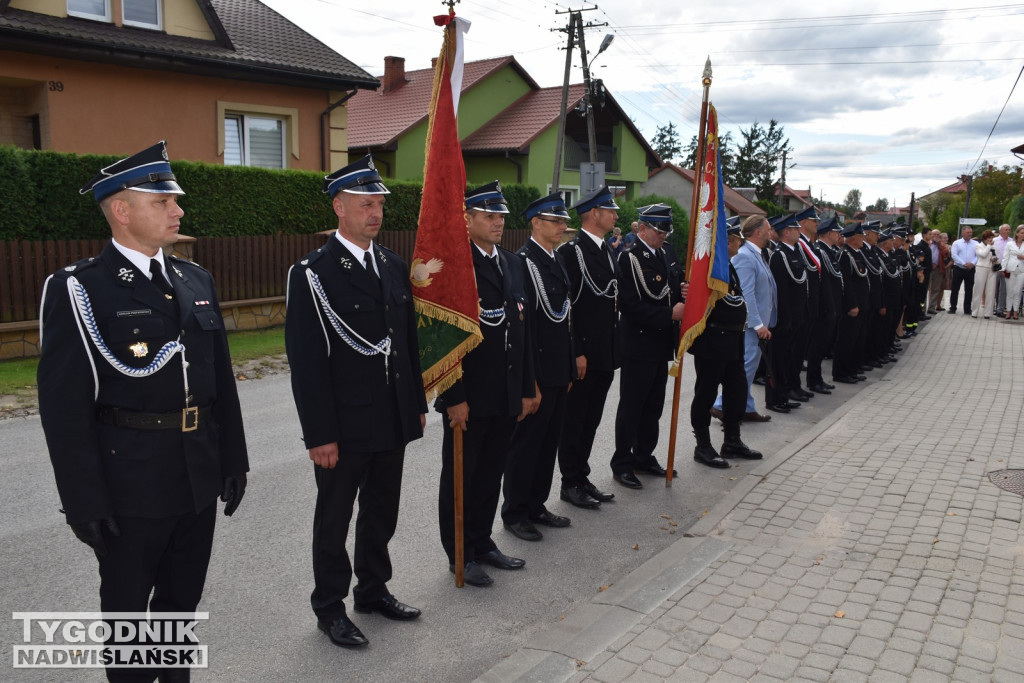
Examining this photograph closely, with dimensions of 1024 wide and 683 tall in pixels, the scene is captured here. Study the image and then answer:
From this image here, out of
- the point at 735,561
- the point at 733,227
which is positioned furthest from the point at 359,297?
the point at 733,227

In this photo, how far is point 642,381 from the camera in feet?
20.8

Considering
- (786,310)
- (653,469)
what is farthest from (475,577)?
(786,310)

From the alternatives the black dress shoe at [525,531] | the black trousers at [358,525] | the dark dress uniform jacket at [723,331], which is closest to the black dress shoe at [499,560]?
the black dress shoe at [525,531]

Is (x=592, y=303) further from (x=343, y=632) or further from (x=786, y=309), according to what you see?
(x=786, y=309)

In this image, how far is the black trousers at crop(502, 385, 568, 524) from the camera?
17.1 ft

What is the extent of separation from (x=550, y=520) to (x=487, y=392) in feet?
4.31

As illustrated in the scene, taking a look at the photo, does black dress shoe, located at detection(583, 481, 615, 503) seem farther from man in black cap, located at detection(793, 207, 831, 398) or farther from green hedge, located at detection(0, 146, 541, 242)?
green hedge, located at detection(0, 146, 541, 242)

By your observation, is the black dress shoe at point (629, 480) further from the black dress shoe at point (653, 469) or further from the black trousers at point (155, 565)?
the black trousers at point (155, 565)

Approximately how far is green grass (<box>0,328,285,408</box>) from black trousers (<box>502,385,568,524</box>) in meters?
4.11

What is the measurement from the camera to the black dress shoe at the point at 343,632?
3.80 m

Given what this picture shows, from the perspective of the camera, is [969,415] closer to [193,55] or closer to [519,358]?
[519,358]

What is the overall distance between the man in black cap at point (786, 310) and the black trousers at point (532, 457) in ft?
15.0

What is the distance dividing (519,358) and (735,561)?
175 centimetres

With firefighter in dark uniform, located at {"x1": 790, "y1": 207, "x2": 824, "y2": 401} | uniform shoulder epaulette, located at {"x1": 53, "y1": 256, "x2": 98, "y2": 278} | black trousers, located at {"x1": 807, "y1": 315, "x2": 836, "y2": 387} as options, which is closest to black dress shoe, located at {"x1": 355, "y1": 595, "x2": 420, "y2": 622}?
uniform shoulder epaulette, located at {"x1": 53, "y1": 256, "x2": 98, "y2": 278}
